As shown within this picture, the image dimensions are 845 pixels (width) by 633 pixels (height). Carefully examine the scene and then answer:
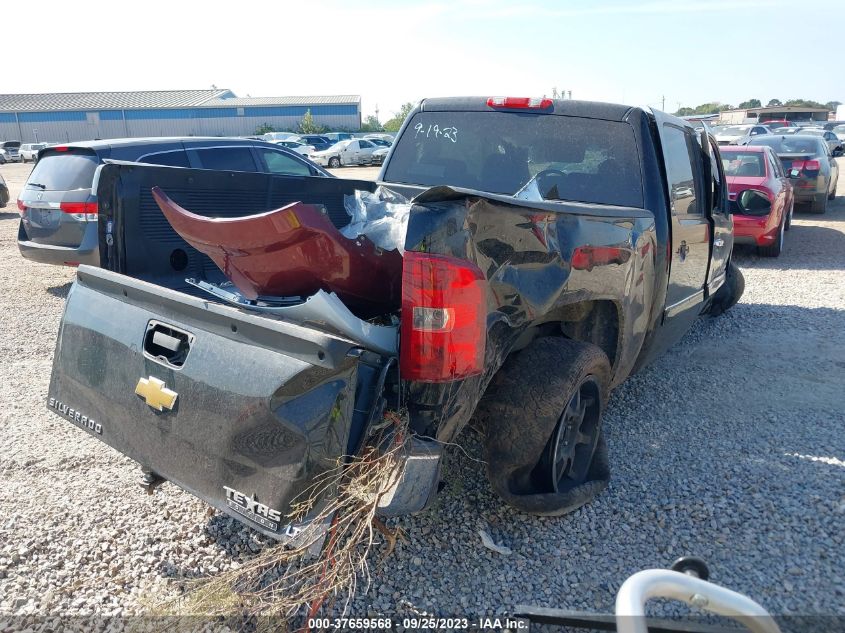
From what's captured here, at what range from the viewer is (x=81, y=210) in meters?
7.50

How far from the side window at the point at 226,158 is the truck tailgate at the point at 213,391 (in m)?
5.81

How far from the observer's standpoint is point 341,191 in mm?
4004

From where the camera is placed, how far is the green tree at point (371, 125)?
2789 inches

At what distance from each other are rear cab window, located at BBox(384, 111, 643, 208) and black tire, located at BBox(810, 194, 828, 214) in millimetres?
12555

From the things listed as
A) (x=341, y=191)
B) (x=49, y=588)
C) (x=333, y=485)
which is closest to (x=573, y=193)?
(x=341, y=191)

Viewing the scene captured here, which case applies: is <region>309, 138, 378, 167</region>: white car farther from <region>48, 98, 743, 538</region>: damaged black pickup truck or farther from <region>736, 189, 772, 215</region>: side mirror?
<region>48, 98, 743, 538</region>: damaged black pickup truck

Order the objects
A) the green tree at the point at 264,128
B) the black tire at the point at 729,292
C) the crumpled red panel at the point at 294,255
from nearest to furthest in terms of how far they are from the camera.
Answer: the crumpled red panel at the point at 294,255 → the black tire at the point at 729,292 → the green tree at the point at 264,128

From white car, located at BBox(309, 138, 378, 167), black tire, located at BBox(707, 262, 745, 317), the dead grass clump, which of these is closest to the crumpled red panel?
the dead grass clump

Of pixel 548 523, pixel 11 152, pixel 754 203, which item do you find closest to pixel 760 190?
pixel 754 203

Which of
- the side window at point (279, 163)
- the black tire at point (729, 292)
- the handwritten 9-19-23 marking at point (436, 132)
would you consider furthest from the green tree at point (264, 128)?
the handwritten 9-19-23 marking at point (436, 132)

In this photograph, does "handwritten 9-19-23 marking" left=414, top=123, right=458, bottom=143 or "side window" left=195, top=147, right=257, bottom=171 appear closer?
"handwritten 9-19-23 marking" left=414, top=123, right=458, bottom=143

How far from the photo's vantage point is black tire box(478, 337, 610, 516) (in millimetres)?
2871

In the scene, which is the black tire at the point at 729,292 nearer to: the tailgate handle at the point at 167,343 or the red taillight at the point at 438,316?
the red taillight at the point at 438,316

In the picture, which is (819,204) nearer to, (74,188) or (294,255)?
(74,188)
